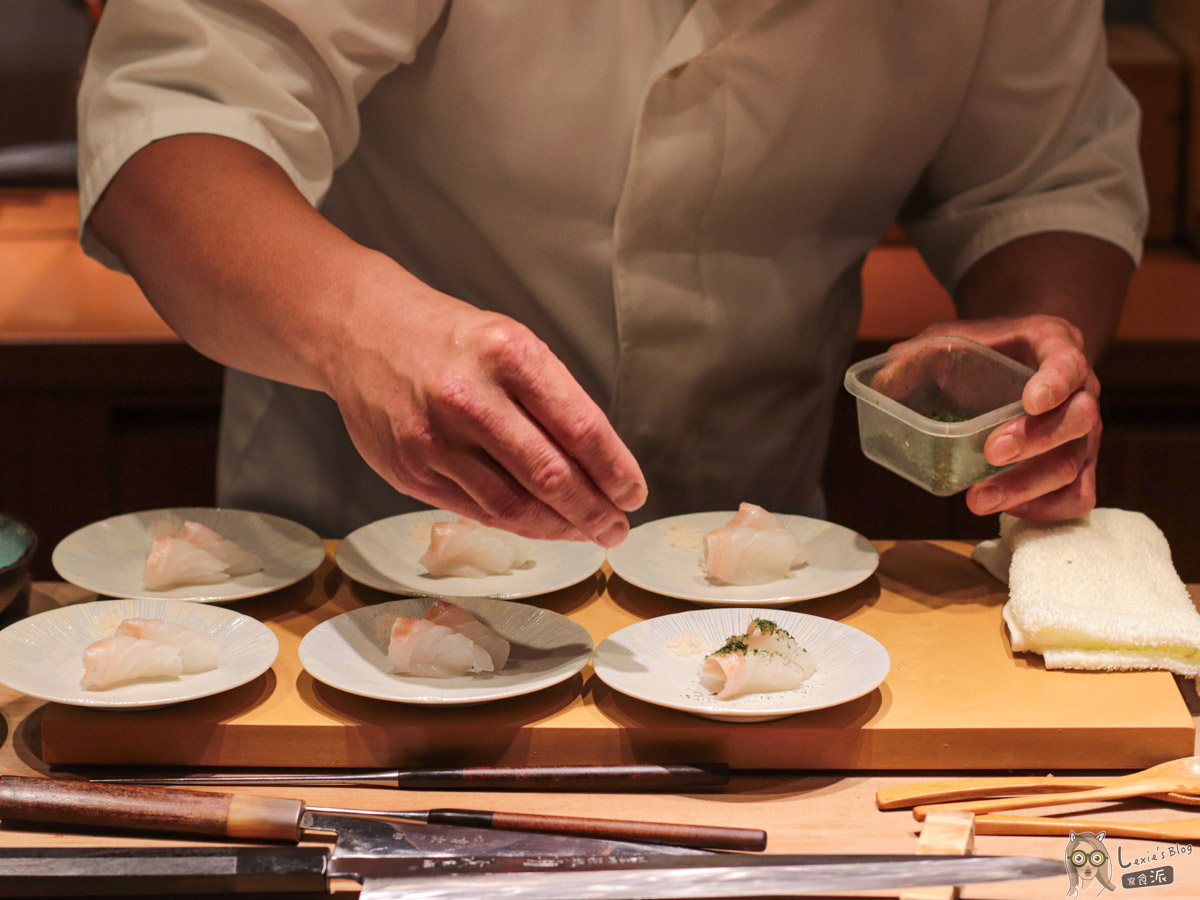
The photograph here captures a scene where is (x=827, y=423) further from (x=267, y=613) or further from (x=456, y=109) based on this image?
(x=267, y=613)

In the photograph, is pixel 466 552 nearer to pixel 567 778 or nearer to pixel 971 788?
pixel 567 778

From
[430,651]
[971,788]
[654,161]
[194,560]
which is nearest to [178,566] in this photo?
[194,560]

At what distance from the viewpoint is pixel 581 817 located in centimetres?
103

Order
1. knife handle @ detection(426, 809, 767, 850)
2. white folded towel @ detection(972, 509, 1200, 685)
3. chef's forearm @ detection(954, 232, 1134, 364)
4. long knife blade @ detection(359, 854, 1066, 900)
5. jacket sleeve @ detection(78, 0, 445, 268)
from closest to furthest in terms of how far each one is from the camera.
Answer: long knife blade @ detection(359, 854, 1066, 900) < knife handle @ detection(426, 809, 767, 850) < white folded towel @ detection(972, 509, 1200, 685) < jacket sleeve @ detection(78, 0, 445, 268) < chef's forearm @ detection(954, 232, 1134, 364)

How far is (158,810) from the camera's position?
101cm

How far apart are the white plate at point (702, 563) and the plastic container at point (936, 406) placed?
13cm

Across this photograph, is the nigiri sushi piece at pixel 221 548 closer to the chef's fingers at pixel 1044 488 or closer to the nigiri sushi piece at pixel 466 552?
the nigiri sushi piece at pixel 466 552

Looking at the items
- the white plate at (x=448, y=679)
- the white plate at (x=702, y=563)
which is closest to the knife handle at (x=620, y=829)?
the white plate at (x=448, y=679)

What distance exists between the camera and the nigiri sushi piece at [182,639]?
117 cm

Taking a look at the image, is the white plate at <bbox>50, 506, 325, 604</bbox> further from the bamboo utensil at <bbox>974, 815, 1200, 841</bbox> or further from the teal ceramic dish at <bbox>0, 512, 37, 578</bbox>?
the bamboo utensil at <bbox>974, 815, 1200, 841</bbox>

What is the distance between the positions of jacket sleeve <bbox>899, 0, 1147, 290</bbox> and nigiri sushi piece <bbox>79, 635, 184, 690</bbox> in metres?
1.24

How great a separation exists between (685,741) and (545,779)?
0.46 ft

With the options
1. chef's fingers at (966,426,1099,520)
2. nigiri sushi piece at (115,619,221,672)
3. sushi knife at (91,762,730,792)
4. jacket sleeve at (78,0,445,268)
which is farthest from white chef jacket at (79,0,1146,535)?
sushi knife at (91,762,730,792)

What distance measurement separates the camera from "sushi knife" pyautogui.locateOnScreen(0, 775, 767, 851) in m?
1.00
